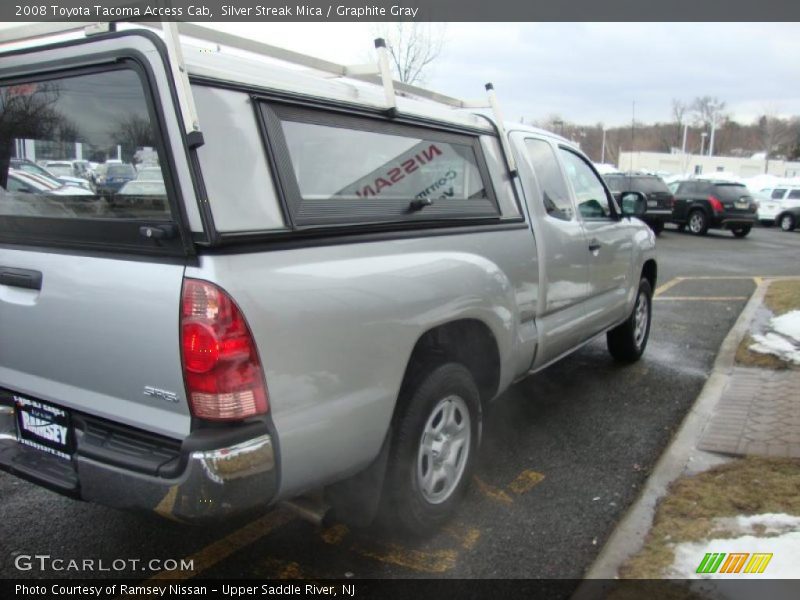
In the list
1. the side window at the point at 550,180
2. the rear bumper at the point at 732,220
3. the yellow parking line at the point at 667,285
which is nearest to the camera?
the side window at the point at 550,180

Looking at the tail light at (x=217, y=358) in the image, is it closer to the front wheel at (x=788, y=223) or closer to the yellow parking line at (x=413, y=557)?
the yellow parking line at (x=413, y=557)

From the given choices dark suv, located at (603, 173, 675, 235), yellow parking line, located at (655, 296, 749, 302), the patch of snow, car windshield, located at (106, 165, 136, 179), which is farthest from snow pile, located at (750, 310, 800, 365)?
dark suv, located at (603, 173, 675, 235)

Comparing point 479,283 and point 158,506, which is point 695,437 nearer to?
point 479,283

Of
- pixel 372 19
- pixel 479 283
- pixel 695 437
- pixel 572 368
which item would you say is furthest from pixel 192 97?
pixel 572 368

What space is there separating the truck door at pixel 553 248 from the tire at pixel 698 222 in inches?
710

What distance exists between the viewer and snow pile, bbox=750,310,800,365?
5770 millimetres

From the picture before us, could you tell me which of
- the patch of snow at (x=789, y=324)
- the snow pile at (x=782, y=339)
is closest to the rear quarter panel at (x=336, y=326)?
the snow pile at (x=782, y=339)

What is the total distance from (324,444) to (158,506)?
58 centimetres

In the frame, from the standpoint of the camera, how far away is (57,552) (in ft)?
9.64

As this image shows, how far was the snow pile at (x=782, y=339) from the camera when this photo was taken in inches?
227

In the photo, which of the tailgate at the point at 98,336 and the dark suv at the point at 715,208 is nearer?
the tailgate at the point at 98,336

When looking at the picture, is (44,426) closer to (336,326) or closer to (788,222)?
(336,326)

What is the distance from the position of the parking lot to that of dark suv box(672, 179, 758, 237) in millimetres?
16720

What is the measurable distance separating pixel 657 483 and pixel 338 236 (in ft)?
7.43
